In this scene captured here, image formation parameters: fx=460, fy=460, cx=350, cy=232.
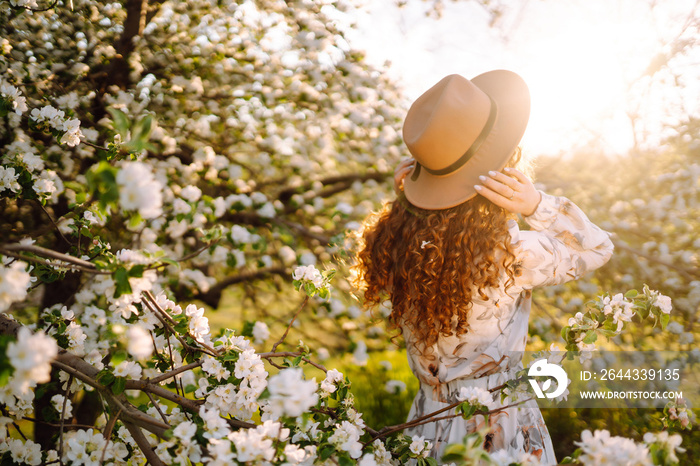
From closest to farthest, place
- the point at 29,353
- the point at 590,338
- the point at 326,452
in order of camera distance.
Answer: the point at 29,353, the point at 326,452, the point at 590,338

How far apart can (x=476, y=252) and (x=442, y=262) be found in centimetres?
11

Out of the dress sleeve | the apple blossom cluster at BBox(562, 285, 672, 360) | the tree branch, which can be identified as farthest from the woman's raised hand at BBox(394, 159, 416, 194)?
the tree branch

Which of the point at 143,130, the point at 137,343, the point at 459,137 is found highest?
the point at 459,137

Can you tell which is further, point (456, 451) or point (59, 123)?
point (59, 123)

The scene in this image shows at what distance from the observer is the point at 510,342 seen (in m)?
1.48

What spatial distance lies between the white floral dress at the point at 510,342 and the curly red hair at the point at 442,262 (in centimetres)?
5

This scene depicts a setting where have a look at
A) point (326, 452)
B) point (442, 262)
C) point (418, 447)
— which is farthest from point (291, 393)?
point (442, 262)

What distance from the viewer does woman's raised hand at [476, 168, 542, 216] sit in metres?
1.38

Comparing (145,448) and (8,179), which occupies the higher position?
(8,179)

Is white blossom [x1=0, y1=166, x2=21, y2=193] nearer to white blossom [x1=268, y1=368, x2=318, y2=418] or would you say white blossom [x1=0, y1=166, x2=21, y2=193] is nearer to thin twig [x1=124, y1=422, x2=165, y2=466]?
thin twig [x1=124, y1=422, x2=165, y2=466]

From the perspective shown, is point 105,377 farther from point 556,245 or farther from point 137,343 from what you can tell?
point 556,245

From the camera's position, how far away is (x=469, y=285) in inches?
56.0

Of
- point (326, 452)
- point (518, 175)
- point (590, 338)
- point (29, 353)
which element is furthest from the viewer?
point (518, 175)

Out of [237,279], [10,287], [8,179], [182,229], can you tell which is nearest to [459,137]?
[10,287]
